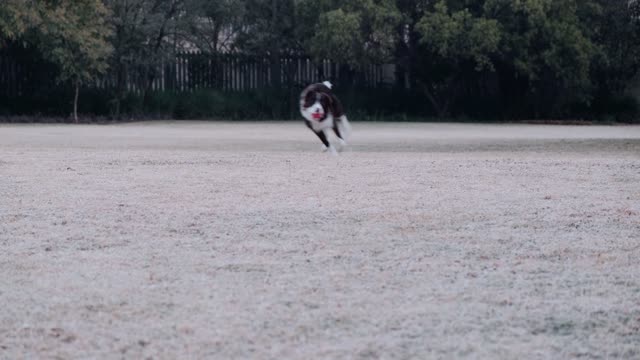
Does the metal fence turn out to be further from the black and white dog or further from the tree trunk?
the black and white dog

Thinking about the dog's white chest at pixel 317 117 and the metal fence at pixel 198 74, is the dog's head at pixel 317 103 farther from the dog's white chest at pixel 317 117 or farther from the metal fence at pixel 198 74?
the metal fence at pixel 198 74

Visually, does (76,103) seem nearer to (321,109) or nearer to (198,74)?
(198,74)

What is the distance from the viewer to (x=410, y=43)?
113ft

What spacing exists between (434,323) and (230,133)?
1970cm

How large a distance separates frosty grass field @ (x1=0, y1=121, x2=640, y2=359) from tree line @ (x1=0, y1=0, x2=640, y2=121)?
63.0 ft

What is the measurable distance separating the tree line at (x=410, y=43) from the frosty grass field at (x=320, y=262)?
19.2 m

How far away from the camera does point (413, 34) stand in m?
34.2

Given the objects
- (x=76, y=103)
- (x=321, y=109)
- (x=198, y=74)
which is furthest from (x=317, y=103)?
(x=198, y=74)

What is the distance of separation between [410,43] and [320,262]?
2878 cm

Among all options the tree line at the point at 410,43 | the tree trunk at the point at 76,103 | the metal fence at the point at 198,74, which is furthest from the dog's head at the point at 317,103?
the metal fence at the point at 198,74

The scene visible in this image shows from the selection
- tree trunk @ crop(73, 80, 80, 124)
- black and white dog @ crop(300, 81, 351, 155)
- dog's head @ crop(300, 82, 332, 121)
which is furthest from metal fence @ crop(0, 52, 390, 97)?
dog's head @ crop(300, 82, 332, 121)

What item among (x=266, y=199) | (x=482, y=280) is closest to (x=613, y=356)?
(x=482, y=280)

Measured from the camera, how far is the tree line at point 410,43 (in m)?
31.4

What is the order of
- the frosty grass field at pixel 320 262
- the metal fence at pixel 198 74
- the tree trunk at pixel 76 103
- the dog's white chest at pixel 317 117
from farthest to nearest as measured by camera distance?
1. the metal fence at pixel 198 74
2. the tree trunk at pixel 76 103
3. the dog's white chest at pixel 317 117
4. the frosty grass field at pixel 320 262
